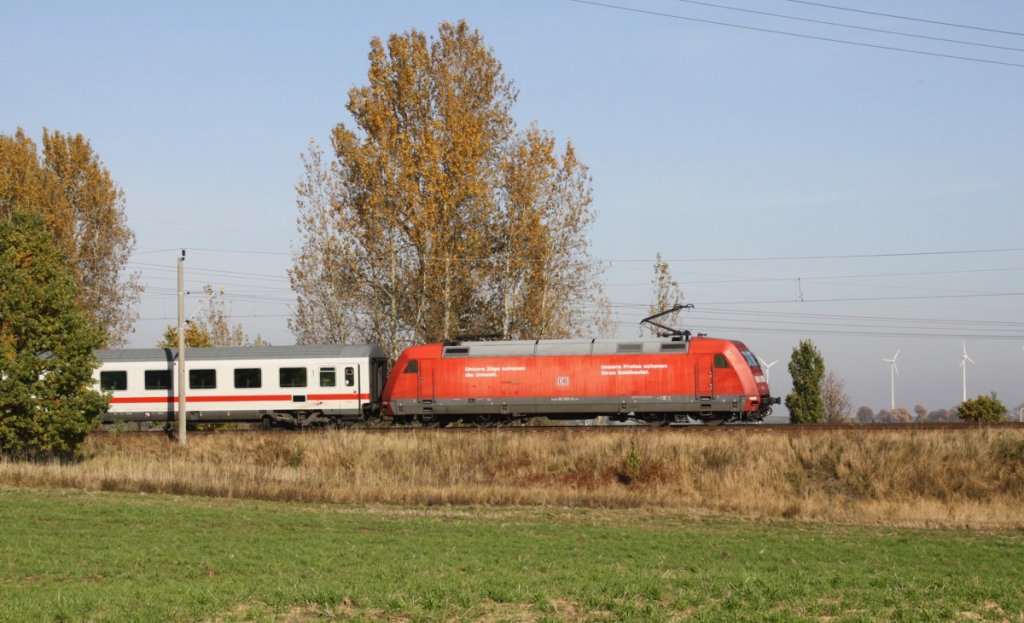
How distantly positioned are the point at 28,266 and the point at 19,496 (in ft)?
36.5

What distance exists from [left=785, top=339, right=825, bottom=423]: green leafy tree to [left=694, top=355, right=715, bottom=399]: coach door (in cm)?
2348

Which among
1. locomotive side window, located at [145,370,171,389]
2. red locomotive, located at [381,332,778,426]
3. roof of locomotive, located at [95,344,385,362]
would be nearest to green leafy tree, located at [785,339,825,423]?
red locomotive, located at [381,332,778,426]

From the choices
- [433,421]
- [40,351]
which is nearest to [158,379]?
[40,351]

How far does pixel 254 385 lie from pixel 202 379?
89.7 inches

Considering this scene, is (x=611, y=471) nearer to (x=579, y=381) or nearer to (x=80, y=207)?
(x=579, y=381)

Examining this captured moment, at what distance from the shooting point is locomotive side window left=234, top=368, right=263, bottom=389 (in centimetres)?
4388

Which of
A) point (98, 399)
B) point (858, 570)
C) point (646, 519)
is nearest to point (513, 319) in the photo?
point (98, 399)

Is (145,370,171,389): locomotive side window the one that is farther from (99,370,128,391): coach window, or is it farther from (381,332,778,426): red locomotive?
(381,332,778,426): red locomotive

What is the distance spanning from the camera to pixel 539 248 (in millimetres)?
49375

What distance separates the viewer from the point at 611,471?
35719mm

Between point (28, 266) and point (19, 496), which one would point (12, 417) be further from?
point (19, 496)

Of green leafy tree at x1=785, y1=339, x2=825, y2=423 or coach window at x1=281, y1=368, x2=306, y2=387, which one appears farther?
green leafy tree at x1=785, y1=339, x2=825, y2=423

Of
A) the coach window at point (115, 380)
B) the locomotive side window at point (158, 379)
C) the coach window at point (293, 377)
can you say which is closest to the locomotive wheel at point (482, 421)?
the coach window at point (293, 377)

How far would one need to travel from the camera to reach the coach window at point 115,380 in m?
44.7
